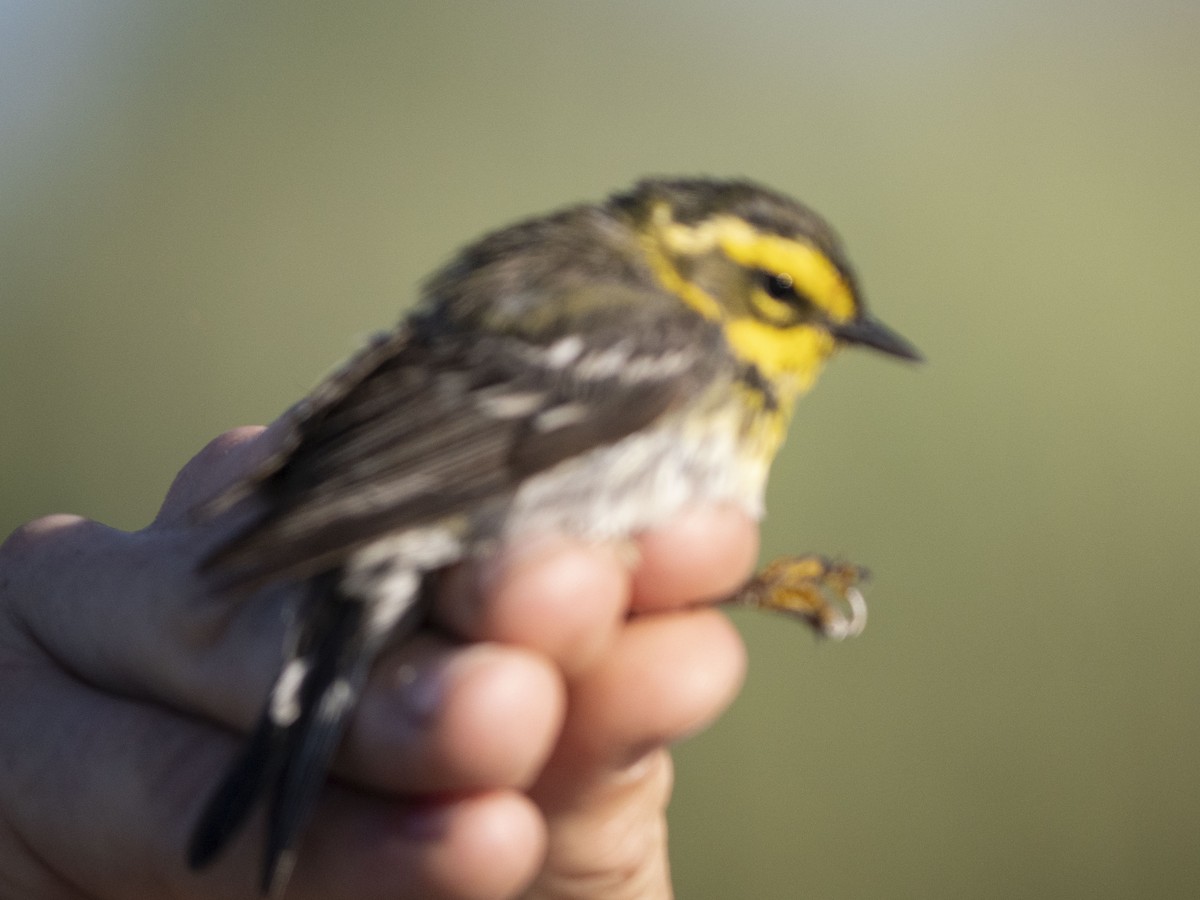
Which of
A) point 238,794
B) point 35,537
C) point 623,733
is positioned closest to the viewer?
point 238,794

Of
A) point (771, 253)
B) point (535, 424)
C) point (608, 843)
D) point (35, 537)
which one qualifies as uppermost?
point (771, 253)

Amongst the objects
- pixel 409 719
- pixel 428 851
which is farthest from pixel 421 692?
pixel 428 851

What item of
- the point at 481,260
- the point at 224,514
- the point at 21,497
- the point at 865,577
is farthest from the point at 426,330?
the point at 21,497

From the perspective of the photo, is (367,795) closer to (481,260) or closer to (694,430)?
(694,430)

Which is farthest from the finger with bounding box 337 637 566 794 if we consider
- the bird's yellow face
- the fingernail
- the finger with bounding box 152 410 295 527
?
the bird's yellow face

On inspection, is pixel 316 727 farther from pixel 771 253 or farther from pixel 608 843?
pixel 771 253

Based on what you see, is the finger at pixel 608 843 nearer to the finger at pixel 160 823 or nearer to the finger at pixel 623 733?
the finger at pixel 623 733
